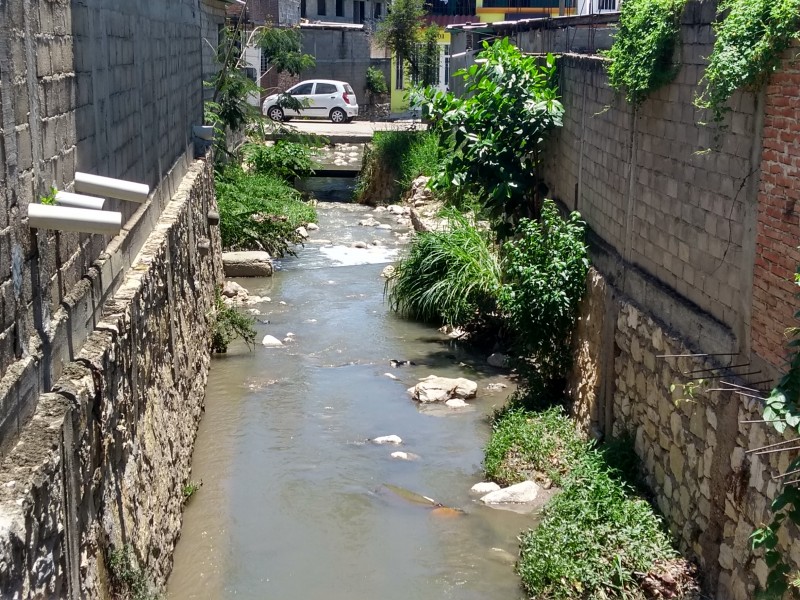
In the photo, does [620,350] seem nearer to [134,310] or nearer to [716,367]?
[716,367]

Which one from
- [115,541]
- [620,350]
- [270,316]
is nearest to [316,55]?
[270,316]

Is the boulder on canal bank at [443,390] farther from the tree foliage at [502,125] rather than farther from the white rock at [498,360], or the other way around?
the tree foliage at [502,125]

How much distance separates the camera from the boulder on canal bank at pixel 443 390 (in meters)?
10.4

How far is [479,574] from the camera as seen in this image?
697 cm

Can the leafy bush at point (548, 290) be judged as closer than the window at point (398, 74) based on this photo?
Yes

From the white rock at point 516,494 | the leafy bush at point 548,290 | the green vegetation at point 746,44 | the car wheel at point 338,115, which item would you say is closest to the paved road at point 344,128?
the car wheel at point 338,115

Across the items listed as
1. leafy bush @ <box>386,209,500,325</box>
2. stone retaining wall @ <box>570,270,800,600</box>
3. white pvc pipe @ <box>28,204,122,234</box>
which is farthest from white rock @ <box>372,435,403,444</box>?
white pvc pipe @ <box>28,204,122,234</box>

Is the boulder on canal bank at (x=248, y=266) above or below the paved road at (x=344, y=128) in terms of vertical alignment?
below

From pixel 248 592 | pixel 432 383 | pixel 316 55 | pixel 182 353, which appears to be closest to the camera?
pixel 248 592

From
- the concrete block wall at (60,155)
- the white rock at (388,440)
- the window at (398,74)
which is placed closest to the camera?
the concrete block wall at (60,155)

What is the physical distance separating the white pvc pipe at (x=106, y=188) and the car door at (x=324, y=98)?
28.4 meters

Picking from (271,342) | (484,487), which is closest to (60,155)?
(484,487)

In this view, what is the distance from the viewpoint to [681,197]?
21.9 ft

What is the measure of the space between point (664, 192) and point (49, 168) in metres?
4.22
